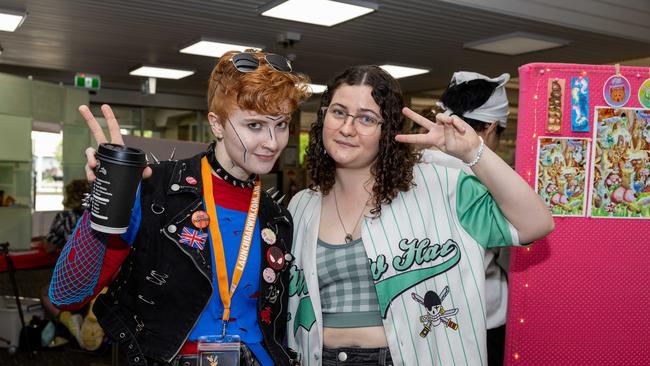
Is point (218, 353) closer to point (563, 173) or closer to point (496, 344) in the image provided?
point (563, 173)

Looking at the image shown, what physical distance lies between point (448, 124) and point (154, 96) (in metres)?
12.0

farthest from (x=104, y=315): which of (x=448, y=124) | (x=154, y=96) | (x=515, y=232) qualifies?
(x=154, y=96)

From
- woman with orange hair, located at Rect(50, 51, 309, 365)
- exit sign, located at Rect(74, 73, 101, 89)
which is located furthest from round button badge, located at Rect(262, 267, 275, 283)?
exit sign, located at Rect(74, 73, 101, 89)

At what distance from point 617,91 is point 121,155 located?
166 cm

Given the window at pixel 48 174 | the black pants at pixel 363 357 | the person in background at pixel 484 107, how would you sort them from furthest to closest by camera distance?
1. the window at pixel 48 174
2. the person in background at pixel 484 107
3. the black pants at pixel 363 357

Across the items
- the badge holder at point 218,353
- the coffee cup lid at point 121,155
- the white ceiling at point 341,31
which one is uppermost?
the white ceiling at point 341,31

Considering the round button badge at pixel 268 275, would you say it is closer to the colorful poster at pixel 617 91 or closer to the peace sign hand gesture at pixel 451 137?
the peace sign hand gesture at pixel 451 137

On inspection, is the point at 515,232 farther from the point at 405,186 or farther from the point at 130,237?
the point at 130,237

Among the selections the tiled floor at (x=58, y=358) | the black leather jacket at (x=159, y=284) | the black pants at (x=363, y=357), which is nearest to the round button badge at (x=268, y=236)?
the black leather jacket at (x=159, y=284)

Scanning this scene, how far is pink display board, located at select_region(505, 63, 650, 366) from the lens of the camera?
2047 millimetres

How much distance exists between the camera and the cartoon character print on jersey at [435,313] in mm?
1816

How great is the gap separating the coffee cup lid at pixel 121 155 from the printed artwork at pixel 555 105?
1385mm

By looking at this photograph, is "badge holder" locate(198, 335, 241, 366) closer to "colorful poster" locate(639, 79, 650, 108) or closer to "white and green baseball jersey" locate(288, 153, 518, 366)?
"white and green baseball jersey" locate(288, 153, 518, 366)

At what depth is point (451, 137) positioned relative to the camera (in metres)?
1.65
